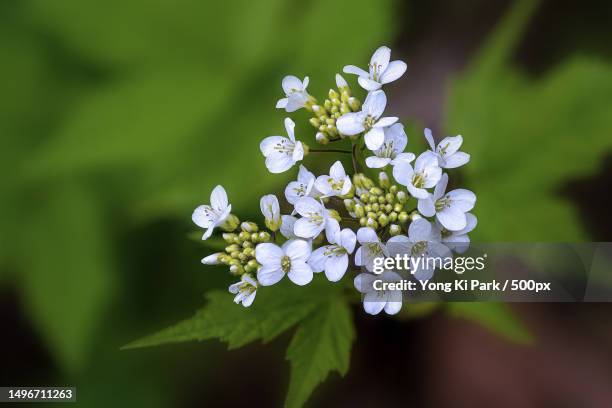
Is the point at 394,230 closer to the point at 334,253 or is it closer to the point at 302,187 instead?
the point at 334,253

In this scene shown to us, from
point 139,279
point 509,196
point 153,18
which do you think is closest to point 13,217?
point 139,279

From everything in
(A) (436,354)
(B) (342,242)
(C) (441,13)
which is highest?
(C) (441,13)

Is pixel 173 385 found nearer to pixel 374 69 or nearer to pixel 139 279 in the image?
pixel 139 279

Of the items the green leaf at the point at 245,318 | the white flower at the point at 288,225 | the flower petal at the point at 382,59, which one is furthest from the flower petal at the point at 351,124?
the green leaf at the point at 245,318

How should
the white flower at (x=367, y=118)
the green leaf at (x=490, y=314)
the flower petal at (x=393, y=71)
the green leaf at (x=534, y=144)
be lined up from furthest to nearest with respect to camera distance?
the green leaf at (x=534, y=144), the green leaf at (x=490, y=314), the flower petal at (x=393, y=71), the white flower at (x=367, y=118)

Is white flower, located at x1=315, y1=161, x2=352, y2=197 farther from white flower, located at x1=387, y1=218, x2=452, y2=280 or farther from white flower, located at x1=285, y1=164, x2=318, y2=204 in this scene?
white flower, located at x1=387, y1=218, x2=452, y2=280

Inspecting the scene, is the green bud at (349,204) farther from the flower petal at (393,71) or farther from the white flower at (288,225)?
the flower petal at (393,71)

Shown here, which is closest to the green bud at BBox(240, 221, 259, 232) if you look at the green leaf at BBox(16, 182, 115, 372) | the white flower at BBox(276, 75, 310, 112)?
the white flower at BBox(276, 75, 310, 112)
